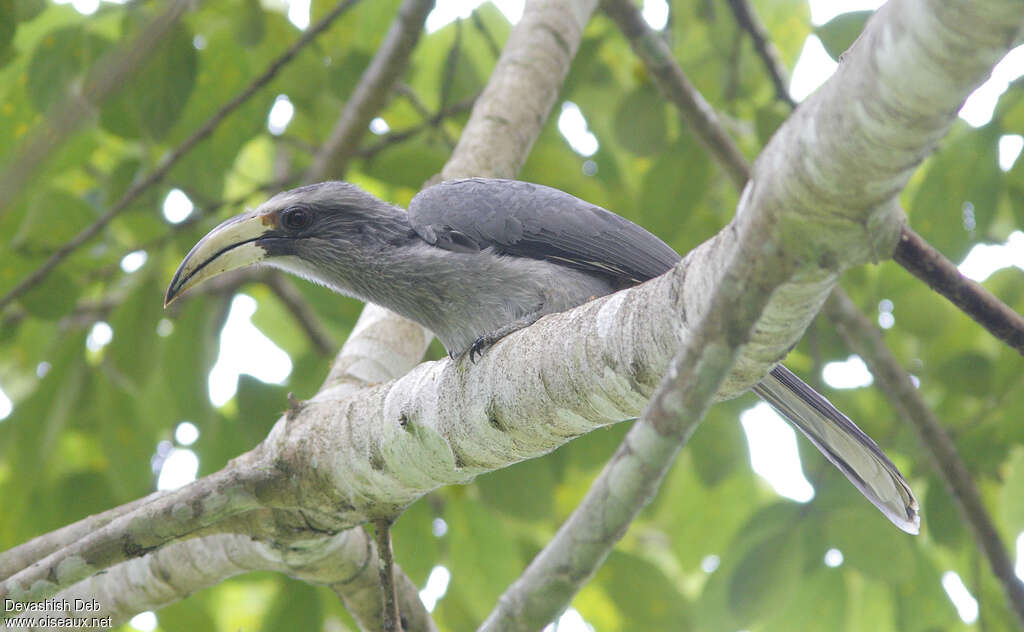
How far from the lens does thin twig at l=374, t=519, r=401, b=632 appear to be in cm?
272

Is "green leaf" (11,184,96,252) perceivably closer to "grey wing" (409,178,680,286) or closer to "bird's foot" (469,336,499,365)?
"grey wing" (409,178,680,286)

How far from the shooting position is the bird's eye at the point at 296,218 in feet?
12.4

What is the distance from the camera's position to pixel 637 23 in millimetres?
4586

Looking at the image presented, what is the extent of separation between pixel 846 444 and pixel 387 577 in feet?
4.75

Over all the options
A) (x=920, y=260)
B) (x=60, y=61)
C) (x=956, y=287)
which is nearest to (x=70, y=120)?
(x=920, y=260)

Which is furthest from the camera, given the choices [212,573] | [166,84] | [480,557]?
[480,557]

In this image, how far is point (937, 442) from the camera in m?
3.95

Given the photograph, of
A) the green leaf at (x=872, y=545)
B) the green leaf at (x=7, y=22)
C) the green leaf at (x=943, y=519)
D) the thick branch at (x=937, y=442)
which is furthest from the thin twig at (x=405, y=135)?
the green leaf at (x=943, y=519)

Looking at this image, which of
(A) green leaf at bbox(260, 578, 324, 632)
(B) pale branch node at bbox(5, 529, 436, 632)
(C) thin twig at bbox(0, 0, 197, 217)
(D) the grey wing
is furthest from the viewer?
(A) green leaf at bbox(260, 578, 324, 632)

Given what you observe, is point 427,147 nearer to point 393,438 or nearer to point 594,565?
point 393,438

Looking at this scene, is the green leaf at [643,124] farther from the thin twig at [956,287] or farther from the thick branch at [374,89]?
the thin twig at [956,287]

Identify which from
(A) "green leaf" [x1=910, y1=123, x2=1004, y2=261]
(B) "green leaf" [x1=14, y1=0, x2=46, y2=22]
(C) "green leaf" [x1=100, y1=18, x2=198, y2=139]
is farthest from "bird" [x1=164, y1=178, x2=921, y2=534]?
(B) "green leaf" [x1=14, y1=0, x2=46, y2=22]

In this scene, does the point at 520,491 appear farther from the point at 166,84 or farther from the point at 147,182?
the point at 166,84

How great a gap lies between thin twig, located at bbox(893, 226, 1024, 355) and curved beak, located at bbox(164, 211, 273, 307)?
241 centimetres
